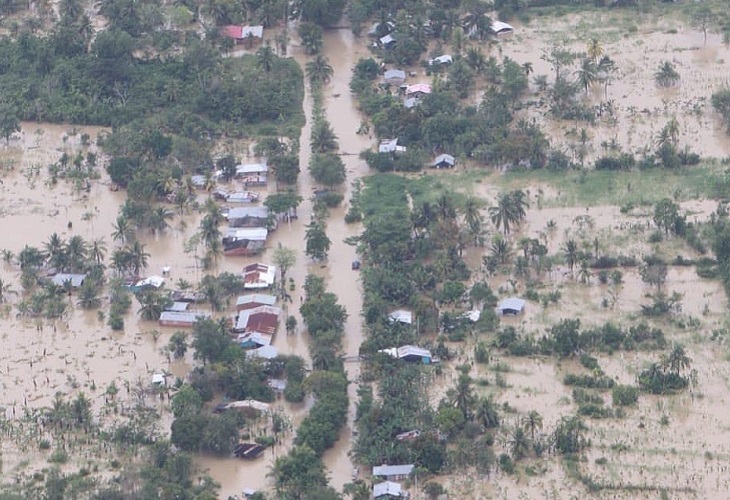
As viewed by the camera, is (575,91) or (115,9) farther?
(115,9)

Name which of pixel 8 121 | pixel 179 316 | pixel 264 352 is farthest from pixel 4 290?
pixel 8 121

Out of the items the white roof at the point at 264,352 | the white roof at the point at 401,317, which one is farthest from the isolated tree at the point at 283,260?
the white roof at the point at 264,352

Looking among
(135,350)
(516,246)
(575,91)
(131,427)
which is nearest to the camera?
(131,427)

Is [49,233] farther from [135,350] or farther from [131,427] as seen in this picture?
[131,427]

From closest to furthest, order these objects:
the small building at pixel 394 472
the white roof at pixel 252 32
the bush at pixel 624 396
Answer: the small building at pixel 394 472
the bush at pixel 624 396
the white roof at pixel 252 32

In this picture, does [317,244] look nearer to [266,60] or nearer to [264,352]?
[264,352]

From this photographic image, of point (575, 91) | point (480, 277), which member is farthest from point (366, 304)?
point (575, 91)

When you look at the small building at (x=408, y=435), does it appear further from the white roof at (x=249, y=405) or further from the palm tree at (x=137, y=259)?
the palm tree at (x=137, y=259)
